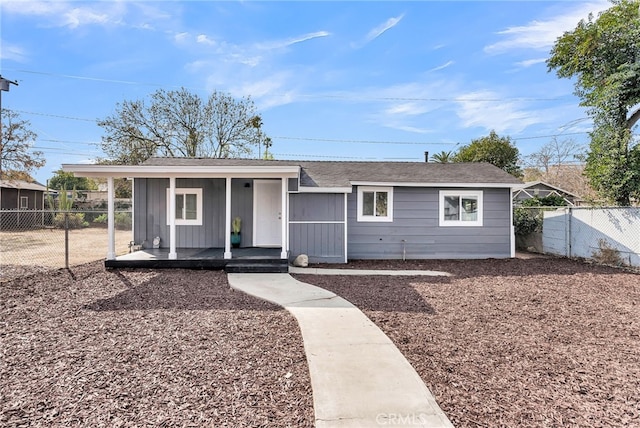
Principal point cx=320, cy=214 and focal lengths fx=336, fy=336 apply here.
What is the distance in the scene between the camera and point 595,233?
964 cm

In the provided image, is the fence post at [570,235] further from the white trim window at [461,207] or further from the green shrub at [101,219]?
the green shrub at [101,219]

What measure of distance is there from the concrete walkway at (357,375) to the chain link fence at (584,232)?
329 inches

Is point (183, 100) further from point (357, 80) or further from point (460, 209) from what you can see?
point (460, 209)

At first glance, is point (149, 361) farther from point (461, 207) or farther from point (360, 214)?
point (461, 207)

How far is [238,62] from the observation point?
16062 mm

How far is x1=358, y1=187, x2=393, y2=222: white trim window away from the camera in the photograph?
10.0 m

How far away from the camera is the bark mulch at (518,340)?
251 centimetres

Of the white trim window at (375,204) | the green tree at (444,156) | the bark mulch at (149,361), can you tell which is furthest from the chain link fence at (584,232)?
the green tree at (444,156)

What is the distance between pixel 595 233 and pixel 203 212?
11.4 m

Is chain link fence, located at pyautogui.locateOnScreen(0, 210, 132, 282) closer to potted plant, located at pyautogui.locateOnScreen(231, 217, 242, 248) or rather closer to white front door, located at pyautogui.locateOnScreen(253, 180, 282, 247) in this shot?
potted plant, located at pyautogui.locateOnScreen(231, 217, 242, 248)

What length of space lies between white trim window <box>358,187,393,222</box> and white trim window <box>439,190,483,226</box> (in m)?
1.63

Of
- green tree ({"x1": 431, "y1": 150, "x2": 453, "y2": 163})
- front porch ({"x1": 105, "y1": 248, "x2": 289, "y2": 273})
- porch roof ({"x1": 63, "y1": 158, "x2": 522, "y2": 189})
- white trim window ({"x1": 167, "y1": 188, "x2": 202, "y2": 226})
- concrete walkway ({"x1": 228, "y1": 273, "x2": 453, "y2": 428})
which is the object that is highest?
green tree ({"x1": 431, "y1": 150, "x2": 453, "y2": 163})

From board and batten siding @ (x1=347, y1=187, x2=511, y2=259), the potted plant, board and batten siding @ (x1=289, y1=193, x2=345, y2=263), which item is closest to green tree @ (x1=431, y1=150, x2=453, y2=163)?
board and batten siding @ (x1=347, y1=187, x2=511, y2=259)

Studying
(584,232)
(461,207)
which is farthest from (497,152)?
(461,207)
